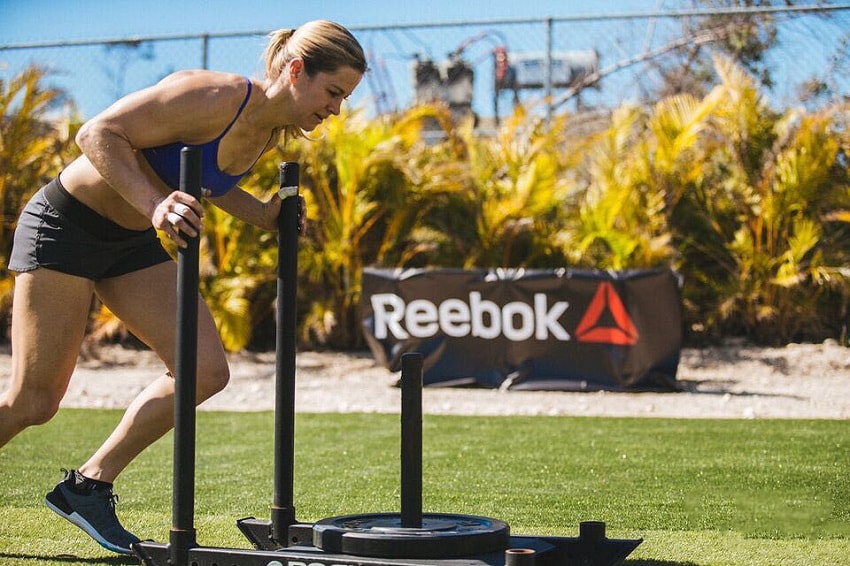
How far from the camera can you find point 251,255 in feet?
36.0

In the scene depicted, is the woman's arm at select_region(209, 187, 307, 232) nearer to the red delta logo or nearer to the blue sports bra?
the blue sports bra

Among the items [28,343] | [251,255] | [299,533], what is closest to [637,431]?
[299,533]

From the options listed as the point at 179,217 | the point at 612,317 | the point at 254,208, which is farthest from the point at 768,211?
the point at 179,217

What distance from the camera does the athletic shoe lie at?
11.5ft

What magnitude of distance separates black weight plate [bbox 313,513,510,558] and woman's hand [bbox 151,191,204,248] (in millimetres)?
877

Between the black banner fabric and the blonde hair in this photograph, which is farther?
the black banner fabric

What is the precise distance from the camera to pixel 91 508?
356cm

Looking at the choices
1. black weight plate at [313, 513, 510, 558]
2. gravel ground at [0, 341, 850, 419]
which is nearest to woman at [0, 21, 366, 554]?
black weight plate at [313, 513, 510, 558]

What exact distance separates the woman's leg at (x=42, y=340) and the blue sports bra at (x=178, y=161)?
18.0 inches

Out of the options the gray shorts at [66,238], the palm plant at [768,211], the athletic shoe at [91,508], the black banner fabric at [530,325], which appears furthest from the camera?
the palm plant at [768,211]

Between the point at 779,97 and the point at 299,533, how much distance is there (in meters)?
8.94

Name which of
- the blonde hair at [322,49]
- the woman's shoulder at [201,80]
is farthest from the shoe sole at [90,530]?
the blonde hair at [322,49]

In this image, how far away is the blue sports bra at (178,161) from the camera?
10.7ft

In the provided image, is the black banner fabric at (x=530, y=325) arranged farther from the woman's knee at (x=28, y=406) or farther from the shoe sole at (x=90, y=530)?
the woman's knee at (x=28, y=406)
